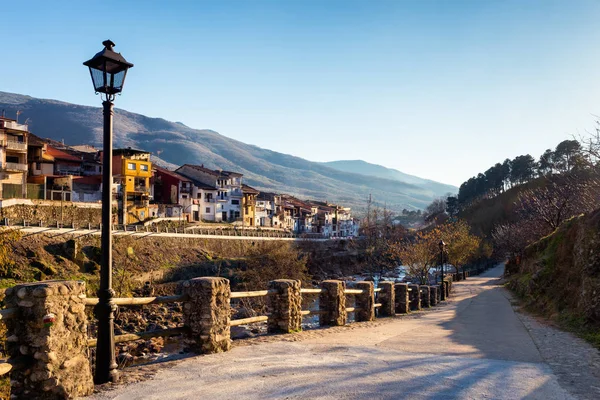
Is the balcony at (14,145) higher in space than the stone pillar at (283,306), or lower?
higher

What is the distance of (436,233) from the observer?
156ft

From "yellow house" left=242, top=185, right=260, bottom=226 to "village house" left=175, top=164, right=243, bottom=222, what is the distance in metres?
1.37

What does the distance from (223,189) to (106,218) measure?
2842 inches

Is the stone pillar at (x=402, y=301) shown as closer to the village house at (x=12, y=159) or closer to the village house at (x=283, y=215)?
the village house at (x=12, y=159)

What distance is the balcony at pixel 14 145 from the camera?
46.3 metres

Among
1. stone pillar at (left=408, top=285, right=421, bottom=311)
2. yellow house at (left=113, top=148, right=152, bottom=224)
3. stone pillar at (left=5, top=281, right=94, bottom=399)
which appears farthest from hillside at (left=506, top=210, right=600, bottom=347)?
yellow house at (left=113, top=148, right=152, bottom=224)

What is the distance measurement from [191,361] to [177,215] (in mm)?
61661

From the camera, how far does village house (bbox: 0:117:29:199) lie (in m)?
44.5

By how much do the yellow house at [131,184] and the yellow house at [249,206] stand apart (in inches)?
948

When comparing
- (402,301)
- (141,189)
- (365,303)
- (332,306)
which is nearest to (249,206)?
Answer: (141,189)

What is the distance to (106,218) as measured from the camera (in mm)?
7383

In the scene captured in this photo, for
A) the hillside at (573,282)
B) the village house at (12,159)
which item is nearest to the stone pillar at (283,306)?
the hillside at (573,282)

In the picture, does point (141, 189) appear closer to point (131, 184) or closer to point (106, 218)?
point (131, 184)

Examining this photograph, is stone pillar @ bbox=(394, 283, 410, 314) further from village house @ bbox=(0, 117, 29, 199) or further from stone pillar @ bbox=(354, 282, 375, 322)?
village house @ bbox=(0, 117, 29, 199)
